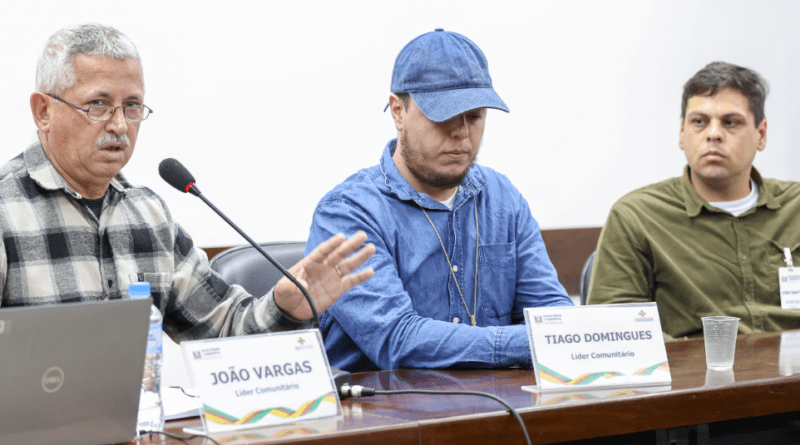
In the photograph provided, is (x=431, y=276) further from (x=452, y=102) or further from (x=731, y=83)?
(x=731, y=83)

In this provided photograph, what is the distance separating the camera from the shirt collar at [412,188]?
173 centimetres

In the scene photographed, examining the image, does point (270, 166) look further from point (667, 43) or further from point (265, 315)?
point (667, 43)

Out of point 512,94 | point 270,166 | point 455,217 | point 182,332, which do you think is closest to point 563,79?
point 512,94

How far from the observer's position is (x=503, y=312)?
5.78 feet

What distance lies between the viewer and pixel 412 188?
175 cm

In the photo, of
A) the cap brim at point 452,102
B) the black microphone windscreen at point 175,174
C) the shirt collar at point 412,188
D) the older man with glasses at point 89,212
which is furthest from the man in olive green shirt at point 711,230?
the black microphone windscreen at point 175,174

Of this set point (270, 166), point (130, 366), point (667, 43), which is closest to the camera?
point (130, 366)

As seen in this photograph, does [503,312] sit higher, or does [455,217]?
[455,217]

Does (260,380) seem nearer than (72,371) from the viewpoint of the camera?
No

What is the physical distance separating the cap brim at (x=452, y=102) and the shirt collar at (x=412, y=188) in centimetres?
16

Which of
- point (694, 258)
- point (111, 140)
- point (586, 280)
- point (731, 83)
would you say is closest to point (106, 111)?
point (111, 140)

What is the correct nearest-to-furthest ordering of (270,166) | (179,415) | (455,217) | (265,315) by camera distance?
1. (179,415)
2. (265,315)
3. (455,217)
4. (270,166)

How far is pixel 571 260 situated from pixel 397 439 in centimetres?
222

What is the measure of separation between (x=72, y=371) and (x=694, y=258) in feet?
5.92
